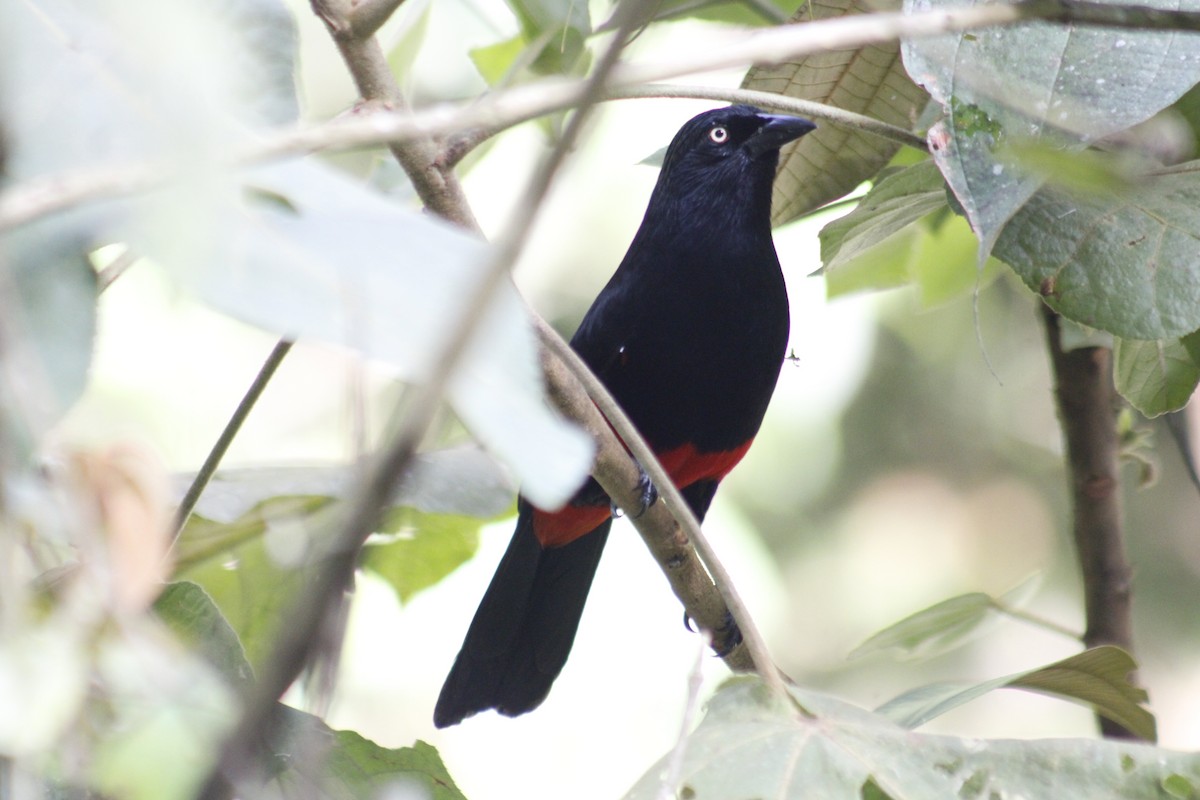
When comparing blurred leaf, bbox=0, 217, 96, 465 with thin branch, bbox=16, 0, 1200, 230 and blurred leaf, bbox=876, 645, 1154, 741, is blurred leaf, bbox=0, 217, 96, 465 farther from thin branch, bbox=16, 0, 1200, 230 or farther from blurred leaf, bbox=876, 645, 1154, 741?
blurred leaf, bbox=876, 645, 1154, 741

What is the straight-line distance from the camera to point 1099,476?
2.43 meters

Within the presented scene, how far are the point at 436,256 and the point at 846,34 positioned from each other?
1.19 ft

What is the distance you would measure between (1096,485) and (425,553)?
1374 mm

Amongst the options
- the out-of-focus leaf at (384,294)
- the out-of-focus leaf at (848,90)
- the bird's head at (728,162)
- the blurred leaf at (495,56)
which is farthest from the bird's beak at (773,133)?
the out-of-focus leaf at (384,294)

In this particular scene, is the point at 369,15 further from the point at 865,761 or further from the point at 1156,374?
the point at 1156,374

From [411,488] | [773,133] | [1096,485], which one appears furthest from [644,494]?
[773,133]

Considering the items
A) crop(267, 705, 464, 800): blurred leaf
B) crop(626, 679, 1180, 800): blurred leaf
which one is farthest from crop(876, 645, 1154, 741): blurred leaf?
crop(267, 705, 464, 800): blurred leaf

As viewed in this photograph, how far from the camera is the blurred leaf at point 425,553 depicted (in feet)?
8.41

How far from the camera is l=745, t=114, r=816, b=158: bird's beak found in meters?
3.05

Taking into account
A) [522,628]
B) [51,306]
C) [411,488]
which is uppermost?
[51,306]

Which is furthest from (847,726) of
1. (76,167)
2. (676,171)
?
(676,171)

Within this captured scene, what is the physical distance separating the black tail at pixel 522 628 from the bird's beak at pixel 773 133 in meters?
1.13

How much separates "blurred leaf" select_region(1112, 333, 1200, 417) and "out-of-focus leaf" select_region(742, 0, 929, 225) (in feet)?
1.88

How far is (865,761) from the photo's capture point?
1517 millimetres
